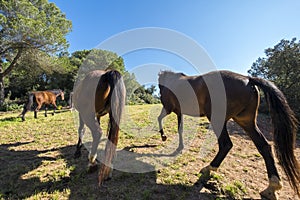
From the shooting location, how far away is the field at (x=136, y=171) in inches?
89.3

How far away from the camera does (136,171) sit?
9.34ft

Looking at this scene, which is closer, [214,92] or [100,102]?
[214,92]

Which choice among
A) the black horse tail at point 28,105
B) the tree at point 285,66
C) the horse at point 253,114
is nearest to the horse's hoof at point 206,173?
the horse at point 253,114

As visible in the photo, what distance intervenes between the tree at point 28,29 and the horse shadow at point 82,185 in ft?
37.2

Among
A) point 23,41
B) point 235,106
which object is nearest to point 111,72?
point 235,106

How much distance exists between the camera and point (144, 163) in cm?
316

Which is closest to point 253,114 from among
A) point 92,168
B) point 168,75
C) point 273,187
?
point 273,187

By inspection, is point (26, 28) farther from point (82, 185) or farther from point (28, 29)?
point (82, 185)

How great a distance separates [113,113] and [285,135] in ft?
7.92

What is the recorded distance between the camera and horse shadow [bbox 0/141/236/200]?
2201mm

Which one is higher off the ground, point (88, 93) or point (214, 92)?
point (214, 92)

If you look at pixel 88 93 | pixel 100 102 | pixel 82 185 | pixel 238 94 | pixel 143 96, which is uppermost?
pixel 143 96

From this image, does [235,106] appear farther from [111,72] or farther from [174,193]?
[111,72]

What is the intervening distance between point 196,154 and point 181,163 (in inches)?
25.0
